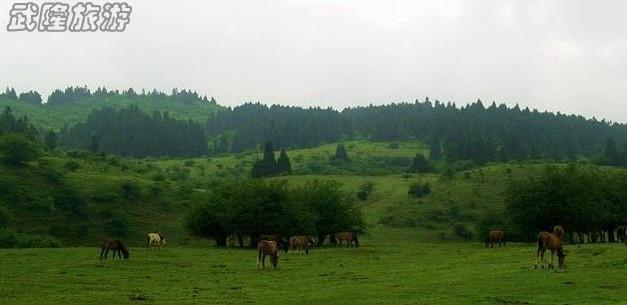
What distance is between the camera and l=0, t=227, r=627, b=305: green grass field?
90.3 ft

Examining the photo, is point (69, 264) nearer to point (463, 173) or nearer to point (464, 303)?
point (464, 303)

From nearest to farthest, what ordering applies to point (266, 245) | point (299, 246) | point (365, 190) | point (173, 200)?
point (266, 245), point (299, 246), point (173, 200), point (365, 190)

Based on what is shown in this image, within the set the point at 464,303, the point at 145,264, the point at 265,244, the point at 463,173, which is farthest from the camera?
the point at 463,173

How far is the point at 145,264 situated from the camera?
48.3 m

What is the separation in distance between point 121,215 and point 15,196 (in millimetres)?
21861

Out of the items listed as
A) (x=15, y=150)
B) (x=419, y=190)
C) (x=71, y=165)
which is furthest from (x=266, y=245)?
(x=71, y=165)

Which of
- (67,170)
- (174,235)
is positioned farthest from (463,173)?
(67,170)

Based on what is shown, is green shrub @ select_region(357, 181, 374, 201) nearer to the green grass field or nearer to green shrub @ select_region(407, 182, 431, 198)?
green shrub @ select_region(407, 182, 431, 198)

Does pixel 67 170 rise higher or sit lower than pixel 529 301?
higher

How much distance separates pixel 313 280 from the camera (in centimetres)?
3662

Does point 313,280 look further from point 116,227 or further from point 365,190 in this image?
point 365,190

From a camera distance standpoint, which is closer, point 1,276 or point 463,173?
point 1,276

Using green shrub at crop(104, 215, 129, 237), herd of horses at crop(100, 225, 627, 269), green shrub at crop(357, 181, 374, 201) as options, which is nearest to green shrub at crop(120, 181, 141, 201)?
green shrub at crop(104, 215, 129, 237)

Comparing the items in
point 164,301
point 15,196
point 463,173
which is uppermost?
point 463,173
